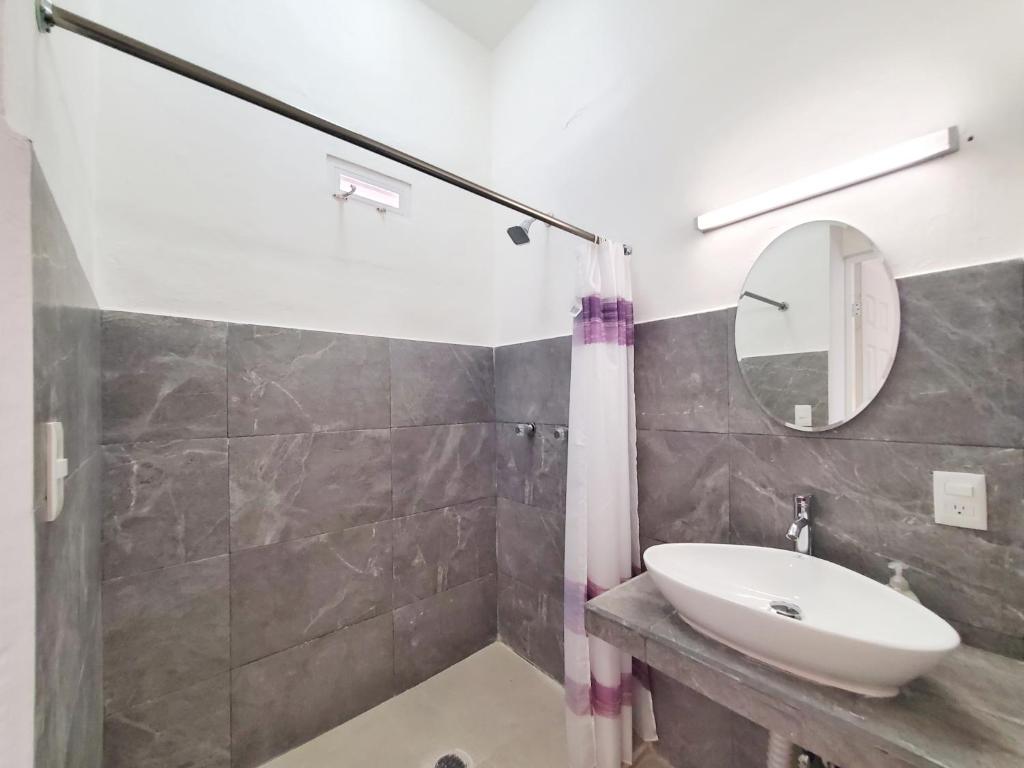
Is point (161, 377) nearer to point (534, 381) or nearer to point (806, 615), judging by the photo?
point (534, 381)

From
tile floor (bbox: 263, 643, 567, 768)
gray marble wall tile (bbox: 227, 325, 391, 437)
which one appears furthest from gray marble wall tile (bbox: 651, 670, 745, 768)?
gray marble wall tile (bbox: 227, 325, 391, 437)

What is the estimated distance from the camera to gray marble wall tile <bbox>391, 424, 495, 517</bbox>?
1806 mm

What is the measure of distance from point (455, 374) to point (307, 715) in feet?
4.95

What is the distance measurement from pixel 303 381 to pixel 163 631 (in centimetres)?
92

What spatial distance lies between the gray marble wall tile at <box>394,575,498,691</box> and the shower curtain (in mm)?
715

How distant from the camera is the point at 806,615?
0.97 meters

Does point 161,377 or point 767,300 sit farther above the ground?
point 767,300

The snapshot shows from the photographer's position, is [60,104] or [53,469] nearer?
[53,469]

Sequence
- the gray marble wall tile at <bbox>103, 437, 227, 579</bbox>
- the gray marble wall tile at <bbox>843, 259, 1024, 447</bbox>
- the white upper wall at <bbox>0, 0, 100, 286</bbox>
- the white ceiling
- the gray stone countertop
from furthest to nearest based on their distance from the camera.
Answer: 1. the white ceiling
2. the gray marble wall tile at <bbox>103, 437, 227, 579</bbox>
3. the gray marble wall tile at <bbox>843, 259, 1024, 447</bbox>
4. the gray stone countertop
5. the white upper wall at <bbox>0, 0, 100, 286</bbox>

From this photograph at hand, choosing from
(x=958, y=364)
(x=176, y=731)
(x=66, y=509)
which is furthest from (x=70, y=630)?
(x=958, y=364)

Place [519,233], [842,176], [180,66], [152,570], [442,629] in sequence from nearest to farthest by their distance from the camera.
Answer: [180,66], [842,176], [152,570], [519,233], [442,629]

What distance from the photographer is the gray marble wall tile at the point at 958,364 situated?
2.82 ft

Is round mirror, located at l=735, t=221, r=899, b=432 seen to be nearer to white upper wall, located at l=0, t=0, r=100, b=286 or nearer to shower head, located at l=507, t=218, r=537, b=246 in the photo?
shower head, located at l=507, t=218, r=537, b=246

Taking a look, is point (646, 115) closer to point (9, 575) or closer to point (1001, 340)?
point (1001, 340)
